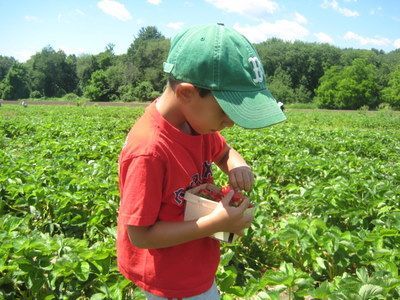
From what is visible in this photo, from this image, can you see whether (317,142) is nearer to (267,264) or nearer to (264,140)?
(264,140)

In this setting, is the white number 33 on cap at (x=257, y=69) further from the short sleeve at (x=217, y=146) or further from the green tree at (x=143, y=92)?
the green tree at (x=143, y=92)

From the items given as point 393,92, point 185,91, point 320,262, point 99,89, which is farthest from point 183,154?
point 99,89

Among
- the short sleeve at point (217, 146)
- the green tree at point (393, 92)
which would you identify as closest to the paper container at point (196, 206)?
the short sleeve at point (217, 146)

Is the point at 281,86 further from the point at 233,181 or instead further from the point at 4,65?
the point at 4,65

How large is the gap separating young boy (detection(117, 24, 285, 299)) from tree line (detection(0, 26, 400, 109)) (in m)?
57.7

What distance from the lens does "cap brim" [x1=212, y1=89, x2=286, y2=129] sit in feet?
4.34

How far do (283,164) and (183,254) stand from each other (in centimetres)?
441

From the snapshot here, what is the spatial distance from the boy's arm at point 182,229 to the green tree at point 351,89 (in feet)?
204

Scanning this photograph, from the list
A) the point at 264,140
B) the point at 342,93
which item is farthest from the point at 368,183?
the point at 342,93

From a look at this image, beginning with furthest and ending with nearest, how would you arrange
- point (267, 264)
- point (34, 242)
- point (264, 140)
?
point (264, 140) → point (267, 264) → point (34, 242)

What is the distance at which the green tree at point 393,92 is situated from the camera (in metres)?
55.5

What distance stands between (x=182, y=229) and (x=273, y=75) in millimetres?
72182

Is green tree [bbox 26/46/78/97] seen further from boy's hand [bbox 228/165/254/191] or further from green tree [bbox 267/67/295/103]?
boy's hand [bbox 228/165/254/191]

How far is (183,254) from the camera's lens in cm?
156
